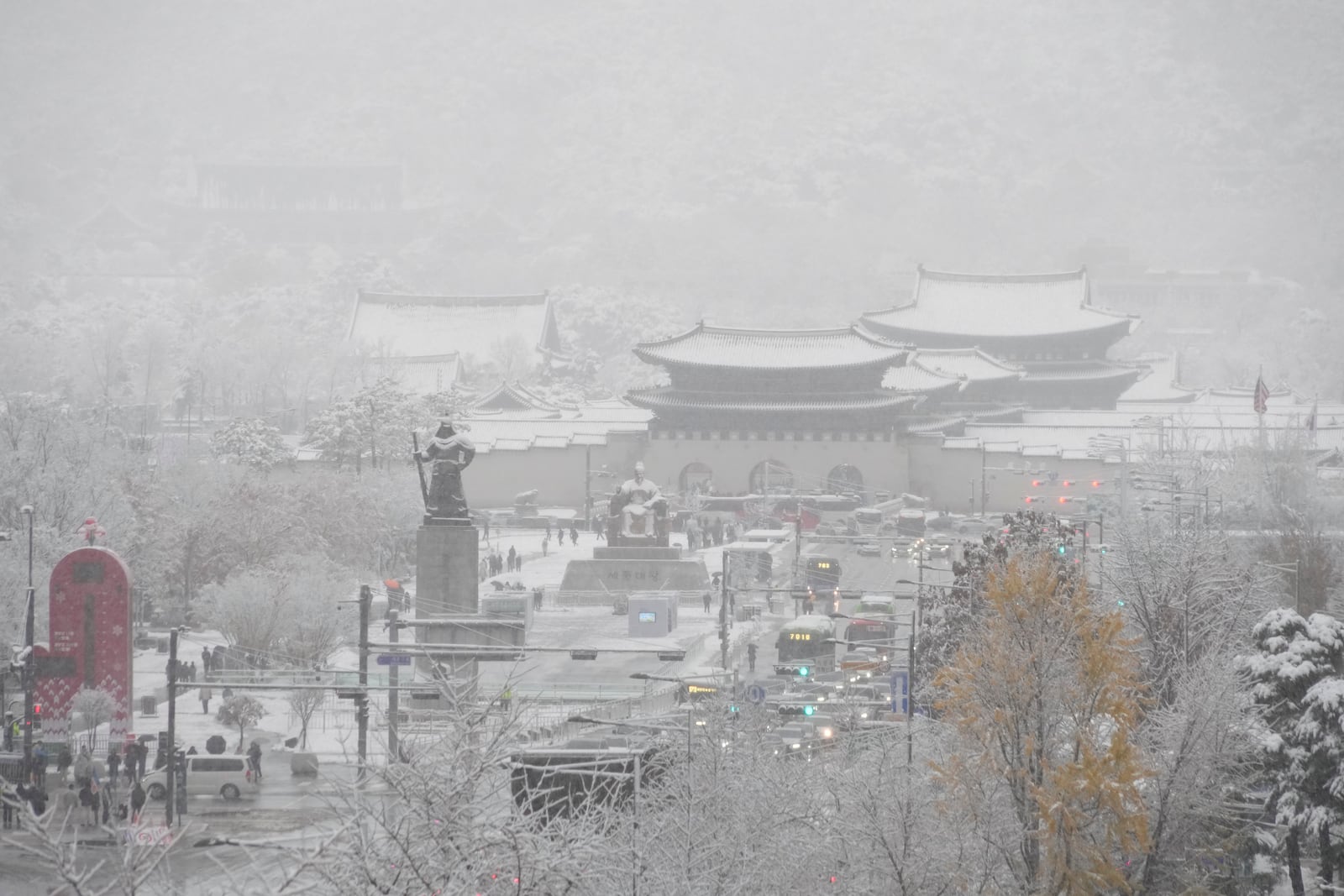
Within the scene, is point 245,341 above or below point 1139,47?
below

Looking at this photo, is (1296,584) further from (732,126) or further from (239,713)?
(732,126)

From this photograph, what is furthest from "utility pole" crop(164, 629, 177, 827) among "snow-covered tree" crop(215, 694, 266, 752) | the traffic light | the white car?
the traffic light

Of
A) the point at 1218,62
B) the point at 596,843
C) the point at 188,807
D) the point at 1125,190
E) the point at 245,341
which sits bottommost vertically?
the point at 188,807

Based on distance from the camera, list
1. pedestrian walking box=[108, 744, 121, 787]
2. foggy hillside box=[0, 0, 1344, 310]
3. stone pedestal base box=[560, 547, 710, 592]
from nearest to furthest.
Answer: pedestrian walking box=[108, 744, 121, 787]
stone pedestal base box=[560, 547, 710, 592]
foggy hillside box=[0, 0, 1344, 310]

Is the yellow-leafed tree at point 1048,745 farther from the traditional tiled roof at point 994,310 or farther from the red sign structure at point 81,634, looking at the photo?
the traditional tiled roof at point 994,310

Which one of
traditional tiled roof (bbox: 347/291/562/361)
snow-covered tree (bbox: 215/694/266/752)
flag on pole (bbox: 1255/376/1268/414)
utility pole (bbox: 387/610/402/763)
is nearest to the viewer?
utility pole (bbox: 387/610/402/763)

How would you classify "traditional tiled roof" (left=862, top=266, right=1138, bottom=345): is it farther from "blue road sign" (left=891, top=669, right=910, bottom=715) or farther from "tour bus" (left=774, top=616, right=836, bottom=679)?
"blue road sign" (left=891, top=669, right=910, bottom=715)

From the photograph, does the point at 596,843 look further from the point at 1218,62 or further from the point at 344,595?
the point at 1218,62

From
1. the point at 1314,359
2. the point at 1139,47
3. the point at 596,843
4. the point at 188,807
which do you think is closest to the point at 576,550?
the point at 188,807
